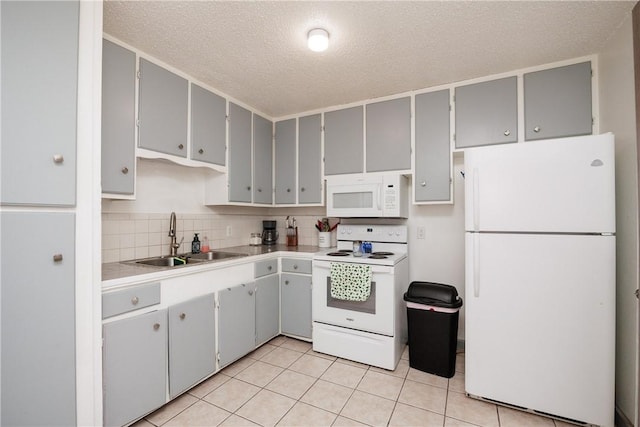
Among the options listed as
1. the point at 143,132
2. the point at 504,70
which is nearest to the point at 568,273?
the point at 504,70

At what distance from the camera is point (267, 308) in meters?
2.65

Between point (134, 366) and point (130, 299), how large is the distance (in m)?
0.38

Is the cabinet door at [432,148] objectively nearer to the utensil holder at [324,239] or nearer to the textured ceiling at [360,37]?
the textured ceiling at [360,37]

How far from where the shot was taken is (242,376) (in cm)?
219

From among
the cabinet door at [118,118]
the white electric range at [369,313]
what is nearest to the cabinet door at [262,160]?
the white electric range at [369,313]

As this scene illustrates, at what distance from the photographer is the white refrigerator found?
1.60 meters

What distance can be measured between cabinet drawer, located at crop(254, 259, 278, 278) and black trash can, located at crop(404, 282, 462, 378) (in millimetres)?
1223

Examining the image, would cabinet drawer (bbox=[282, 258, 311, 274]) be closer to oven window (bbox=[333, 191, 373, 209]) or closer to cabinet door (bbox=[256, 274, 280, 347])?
cabinet door (bbox=[256, 274, 280, 347])

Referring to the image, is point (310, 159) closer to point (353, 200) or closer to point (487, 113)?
point (353, 200)

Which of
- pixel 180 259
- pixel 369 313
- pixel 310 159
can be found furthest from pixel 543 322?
pixel 180 259

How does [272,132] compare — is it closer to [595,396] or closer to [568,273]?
[568,273]

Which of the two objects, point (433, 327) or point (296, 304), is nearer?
point (433, 327)

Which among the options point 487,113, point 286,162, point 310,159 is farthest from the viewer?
point 286,162

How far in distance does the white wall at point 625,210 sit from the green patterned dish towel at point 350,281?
152cm
